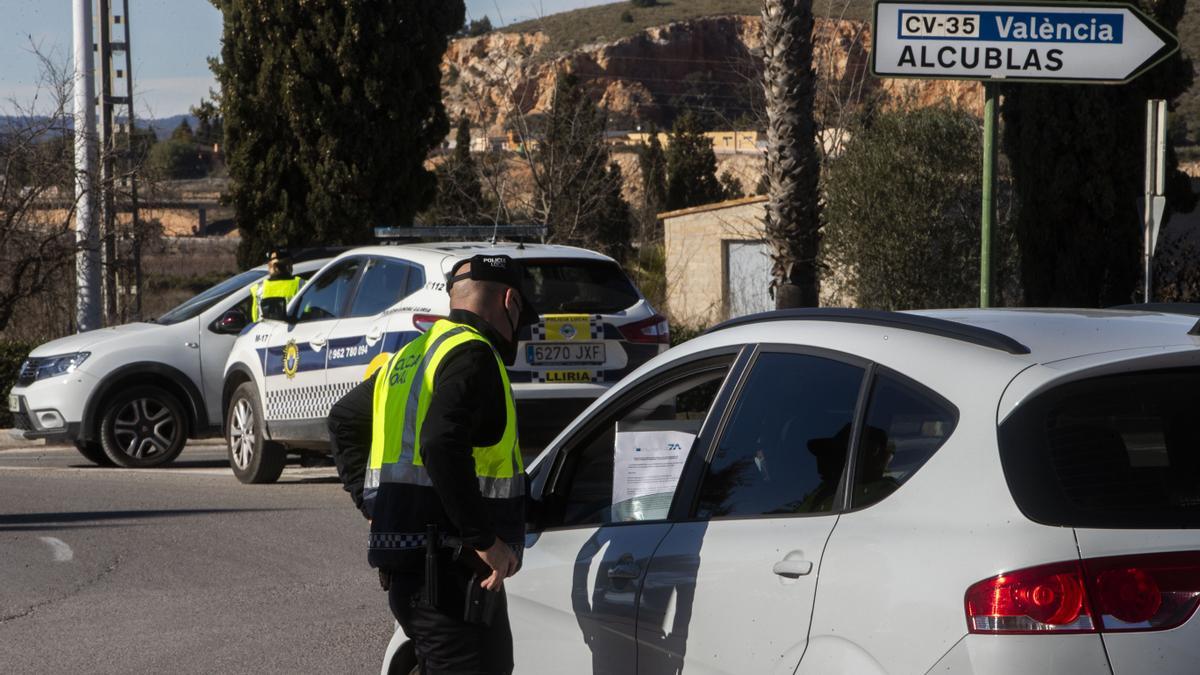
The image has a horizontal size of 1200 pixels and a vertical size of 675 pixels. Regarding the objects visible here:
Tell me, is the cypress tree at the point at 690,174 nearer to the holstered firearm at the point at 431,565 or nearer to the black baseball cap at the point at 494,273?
the black baseball cap at the point at 494,273

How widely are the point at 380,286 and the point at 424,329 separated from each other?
1021mm

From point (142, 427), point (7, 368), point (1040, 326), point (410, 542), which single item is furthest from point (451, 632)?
point (7, 368)

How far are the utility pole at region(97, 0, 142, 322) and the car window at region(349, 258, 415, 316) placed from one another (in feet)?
32.9

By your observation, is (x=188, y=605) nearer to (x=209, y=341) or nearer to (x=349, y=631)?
(x=349, y=631)

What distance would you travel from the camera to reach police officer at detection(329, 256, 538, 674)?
3887 mm

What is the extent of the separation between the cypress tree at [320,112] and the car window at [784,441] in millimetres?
19710

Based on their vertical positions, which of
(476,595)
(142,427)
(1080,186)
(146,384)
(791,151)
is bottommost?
(142,427)

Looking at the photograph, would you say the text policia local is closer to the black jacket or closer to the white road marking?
the black jacket

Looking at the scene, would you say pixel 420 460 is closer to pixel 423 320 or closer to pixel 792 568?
pixel 792 568

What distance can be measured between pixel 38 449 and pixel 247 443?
6125 mm

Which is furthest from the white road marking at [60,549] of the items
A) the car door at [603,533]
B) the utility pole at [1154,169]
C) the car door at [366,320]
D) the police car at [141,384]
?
the utility pole at [1154,169]

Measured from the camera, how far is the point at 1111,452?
10.1ft

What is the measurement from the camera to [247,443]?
11.9 meters

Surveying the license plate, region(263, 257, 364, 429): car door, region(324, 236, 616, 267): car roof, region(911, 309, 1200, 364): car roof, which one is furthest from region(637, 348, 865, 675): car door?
region(263, 257, 364, 429): car door
